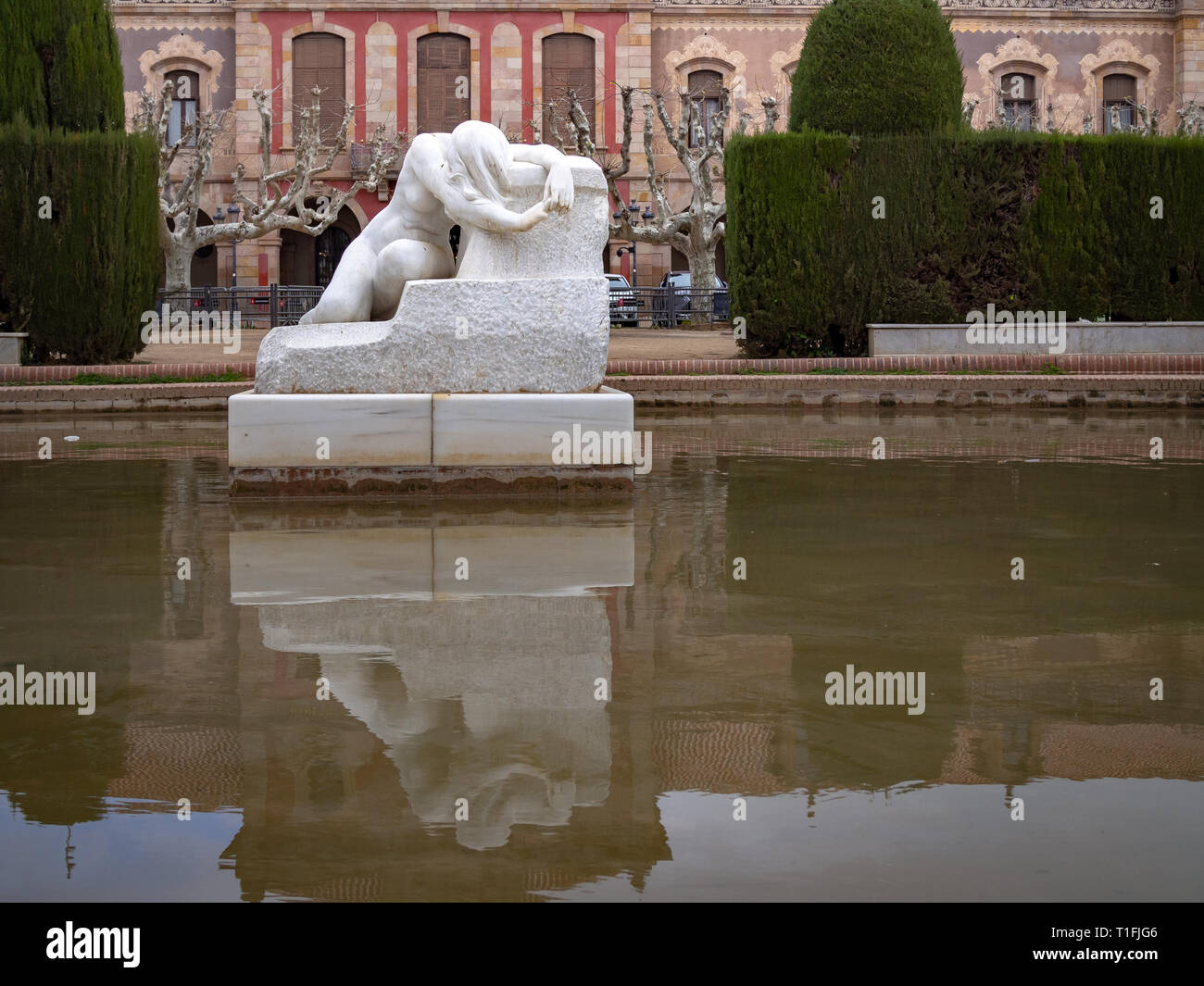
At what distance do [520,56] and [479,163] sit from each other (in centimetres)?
3061

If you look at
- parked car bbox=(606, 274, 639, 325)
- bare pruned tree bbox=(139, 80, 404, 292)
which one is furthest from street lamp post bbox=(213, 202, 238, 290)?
parked car bbox=(606, 274, 639, 325)

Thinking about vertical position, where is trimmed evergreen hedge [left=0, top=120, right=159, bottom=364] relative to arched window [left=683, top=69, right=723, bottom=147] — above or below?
below

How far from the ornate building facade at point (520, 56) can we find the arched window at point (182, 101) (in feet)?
0.17

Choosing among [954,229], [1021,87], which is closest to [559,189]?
[954,229]

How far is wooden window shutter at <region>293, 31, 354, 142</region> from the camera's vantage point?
120ft

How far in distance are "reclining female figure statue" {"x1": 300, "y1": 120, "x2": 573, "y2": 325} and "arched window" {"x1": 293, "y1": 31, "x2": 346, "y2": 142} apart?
2974cm

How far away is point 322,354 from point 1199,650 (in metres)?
4.72

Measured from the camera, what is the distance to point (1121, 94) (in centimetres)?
3822

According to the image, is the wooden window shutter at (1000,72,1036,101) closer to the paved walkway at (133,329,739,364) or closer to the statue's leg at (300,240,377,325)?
the paved walkway at (133,329,739,364)

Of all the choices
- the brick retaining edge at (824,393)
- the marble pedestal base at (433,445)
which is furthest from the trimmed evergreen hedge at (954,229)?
the marble pedestal base at (433,445)

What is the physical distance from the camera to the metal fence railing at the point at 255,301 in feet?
79.1

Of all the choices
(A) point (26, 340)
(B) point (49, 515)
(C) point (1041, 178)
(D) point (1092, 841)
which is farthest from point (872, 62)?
(D) point (1092, 841)

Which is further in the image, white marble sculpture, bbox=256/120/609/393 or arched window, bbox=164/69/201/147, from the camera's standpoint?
arched window, bbox=164/69/201/147

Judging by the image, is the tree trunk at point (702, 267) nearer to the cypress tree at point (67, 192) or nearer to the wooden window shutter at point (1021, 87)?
the cypress tree at point (67, 192)
